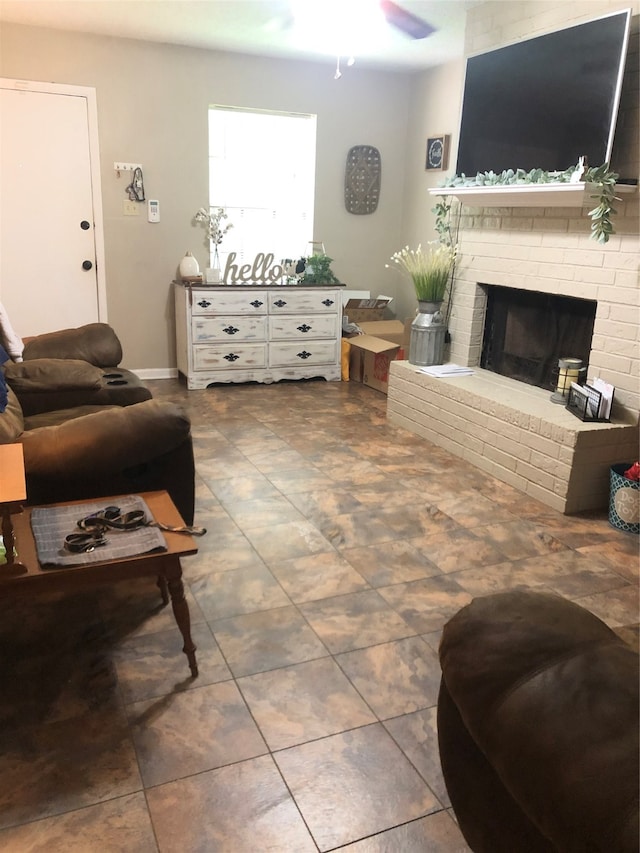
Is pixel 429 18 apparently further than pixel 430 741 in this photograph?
Yes

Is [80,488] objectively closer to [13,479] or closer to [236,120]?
[13,479]

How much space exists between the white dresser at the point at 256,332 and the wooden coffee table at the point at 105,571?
10.3 ft

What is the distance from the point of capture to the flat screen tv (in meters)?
3.12

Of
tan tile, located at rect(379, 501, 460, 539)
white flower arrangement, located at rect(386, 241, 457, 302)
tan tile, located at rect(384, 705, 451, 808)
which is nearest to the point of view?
tan tile, located at rect(384, 705, 451, 808)

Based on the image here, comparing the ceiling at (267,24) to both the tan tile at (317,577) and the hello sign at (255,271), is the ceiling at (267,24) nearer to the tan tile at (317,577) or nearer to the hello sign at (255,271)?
the hello sign at (255,271)

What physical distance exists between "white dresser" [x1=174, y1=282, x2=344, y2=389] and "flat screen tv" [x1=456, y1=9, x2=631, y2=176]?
1607 millimetres

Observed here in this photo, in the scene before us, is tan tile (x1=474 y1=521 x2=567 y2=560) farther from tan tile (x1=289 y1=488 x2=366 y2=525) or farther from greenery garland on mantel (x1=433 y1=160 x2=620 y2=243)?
greenery garland on mantel (x1=433 y1=160 x2=620 y2=243)

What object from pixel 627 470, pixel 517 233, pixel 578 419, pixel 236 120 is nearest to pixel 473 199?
pixel 517 233

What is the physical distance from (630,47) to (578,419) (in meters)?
1.73

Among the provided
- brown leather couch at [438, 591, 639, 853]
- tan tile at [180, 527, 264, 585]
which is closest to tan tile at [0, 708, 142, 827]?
tan tile at [180, 527, 264, 585]

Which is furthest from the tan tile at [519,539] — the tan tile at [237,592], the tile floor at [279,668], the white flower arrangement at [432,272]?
the white flower arrangement at [432,272]

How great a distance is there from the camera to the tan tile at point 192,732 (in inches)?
63.1

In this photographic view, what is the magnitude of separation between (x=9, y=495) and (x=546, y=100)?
10.7 feet

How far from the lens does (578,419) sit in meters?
3.23
